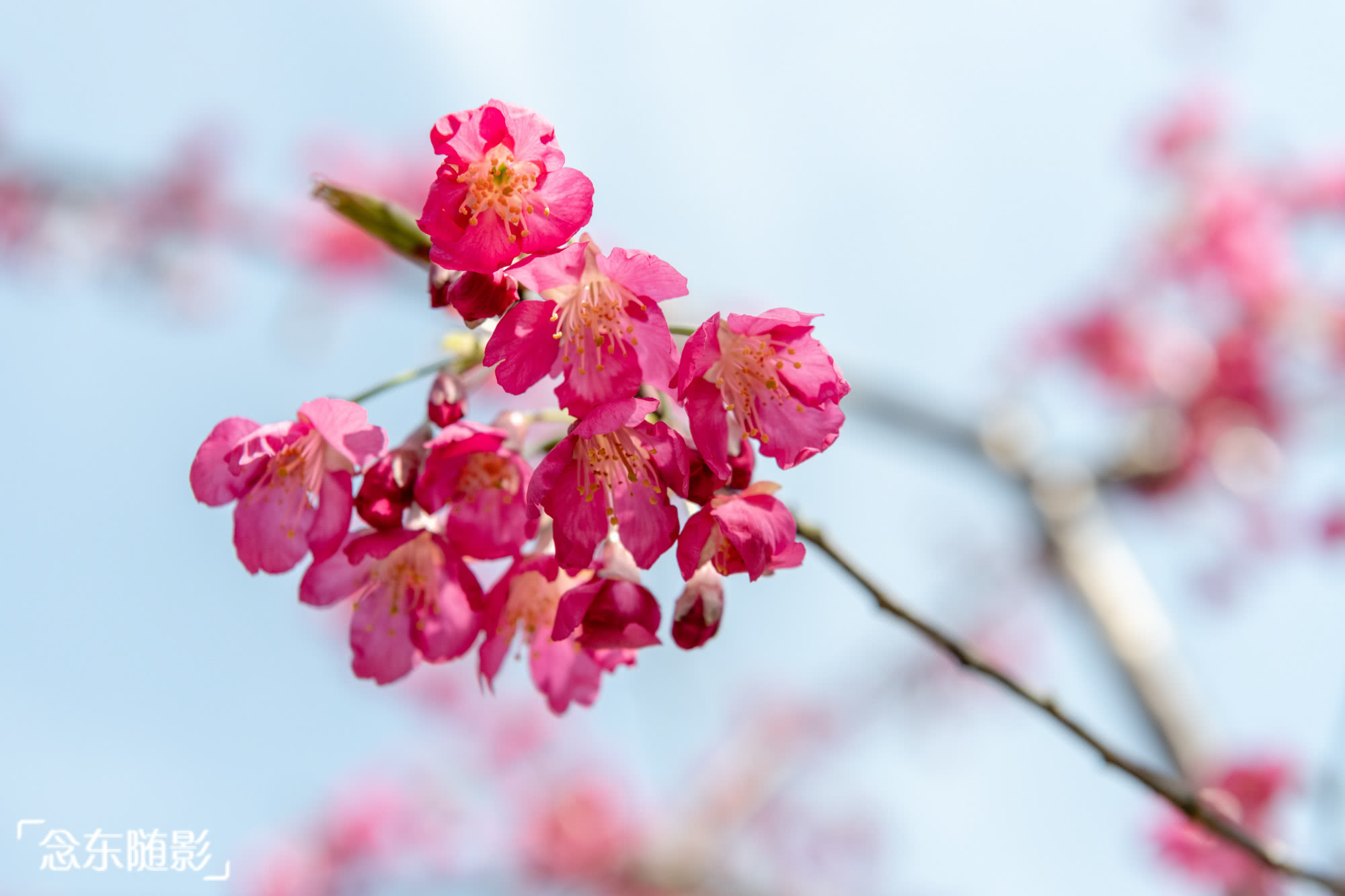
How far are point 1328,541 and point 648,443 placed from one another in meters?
5.49

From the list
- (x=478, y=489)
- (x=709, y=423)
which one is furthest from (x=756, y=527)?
(x=478, y=489)

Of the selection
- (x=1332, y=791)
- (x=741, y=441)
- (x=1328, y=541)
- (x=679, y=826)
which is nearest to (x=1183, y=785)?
(x=741, y=441)

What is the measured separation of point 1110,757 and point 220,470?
123cm

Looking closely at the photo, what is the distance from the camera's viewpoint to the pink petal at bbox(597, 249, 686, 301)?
103 centimetres

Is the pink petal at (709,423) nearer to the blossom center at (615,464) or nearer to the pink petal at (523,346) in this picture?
the blossom center at (615,464)

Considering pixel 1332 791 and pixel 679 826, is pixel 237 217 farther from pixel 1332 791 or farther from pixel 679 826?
pixel 1332 791

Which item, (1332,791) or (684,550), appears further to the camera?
(1332,791)

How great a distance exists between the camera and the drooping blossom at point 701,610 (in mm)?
1050

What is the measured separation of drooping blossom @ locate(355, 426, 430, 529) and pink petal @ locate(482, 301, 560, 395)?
185 millimetres

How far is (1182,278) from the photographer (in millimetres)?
5910

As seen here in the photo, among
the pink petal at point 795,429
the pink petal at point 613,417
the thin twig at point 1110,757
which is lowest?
the thin twig at point 1110,757

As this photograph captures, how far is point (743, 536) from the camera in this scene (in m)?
0.99

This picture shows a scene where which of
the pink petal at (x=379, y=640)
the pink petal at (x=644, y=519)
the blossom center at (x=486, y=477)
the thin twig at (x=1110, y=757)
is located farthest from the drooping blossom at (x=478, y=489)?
the thin twig at (x=1110, y=757)

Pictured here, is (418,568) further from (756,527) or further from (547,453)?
(756,527)
